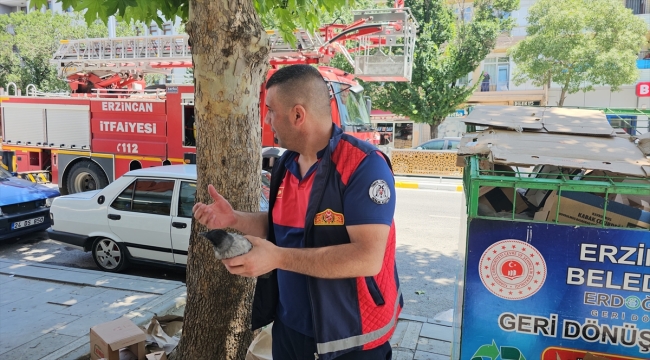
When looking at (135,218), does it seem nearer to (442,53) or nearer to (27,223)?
(27,223)

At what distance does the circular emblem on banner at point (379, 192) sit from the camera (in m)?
1.82

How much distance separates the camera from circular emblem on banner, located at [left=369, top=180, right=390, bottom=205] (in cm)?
182

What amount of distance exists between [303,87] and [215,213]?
73 centimetres

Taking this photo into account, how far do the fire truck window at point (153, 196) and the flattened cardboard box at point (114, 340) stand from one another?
2566 millimetres

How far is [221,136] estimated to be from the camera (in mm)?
3137

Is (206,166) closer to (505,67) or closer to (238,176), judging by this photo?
(238,176)

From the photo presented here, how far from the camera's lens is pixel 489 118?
8.27ft

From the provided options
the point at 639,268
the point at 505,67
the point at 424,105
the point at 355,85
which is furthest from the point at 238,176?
the point at 505,67

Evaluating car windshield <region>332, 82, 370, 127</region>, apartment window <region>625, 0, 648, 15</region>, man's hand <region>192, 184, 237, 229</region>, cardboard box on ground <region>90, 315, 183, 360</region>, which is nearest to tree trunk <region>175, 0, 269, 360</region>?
cardboard box on ground <region>90, 315, 183, 360</region>

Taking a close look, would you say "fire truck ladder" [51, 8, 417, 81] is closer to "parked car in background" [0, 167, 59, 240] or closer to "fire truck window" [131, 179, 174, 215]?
"parked car in background" [0, 167, 59, 240]

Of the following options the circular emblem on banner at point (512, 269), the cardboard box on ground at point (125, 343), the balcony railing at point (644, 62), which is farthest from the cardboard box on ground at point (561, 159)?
the balcony railing at point (644, 62)

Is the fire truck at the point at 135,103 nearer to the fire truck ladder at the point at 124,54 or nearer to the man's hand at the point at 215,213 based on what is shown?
A: the fire truck ladder at the point at 124,54

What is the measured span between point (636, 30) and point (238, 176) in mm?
22968

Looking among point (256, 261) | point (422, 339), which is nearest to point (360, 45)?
point (422, 339)
